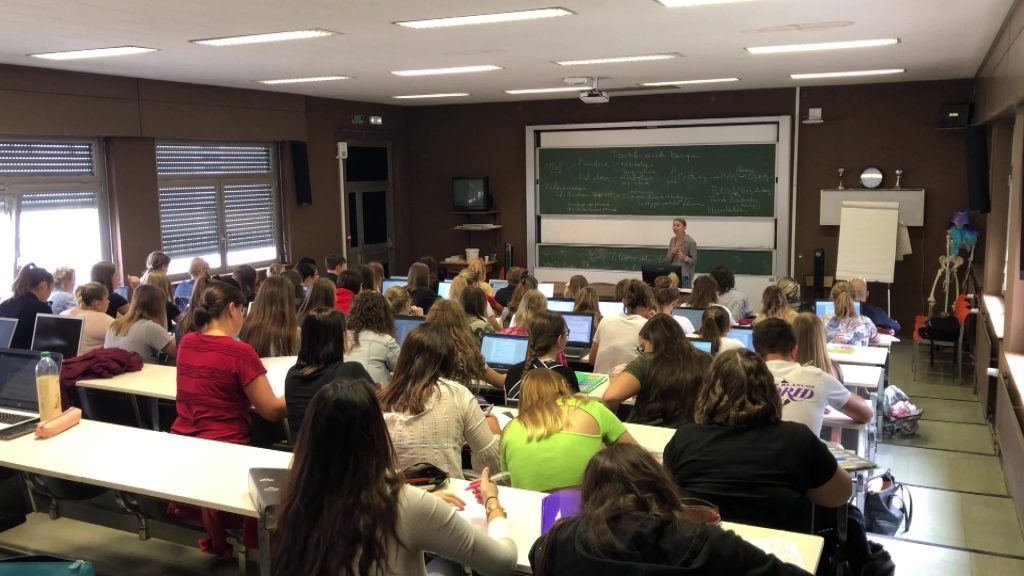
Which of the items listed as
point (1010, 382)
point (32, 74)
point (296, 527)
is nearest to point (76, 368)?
point (296, 527)

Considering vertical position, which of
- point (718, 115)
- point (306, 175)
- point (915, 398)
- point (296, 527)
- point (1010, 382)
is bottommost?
point (915, 398)

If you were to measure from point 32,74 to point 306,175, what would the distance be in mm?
3600

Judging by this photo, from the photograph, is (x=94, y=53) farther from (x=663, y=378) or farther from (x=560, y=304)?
(x=663, y=378)

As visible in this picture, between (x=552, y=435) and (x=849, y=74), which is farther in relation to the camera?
(x=849, y=74)

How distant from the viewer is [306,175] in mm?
10453

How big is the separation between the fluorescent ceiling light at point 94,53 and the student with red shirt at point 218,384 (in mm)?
3353

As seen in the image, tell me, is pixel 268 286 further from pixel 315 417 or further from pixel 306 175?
pixel 306 175

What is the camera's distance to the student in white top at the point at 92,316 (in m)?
5.36

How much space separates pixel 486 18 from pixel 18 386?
3.28m

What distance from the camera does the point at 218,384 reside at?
370 cm

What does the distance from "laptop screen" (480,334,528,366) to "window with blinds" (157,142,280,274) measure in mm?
5065

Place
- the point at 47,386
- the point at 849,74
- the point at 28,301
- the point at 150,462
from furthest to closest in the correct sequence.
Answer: the point at 849,74 → the point at 28,301 → the point at 47,386 → the point at 150,462

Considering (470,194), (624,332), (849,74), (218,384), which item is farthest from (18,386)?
(470,194)

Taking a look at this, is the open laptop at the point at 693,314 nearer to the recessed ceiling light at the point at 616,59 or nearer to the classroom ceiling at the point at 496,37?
the classroom ceiling at the point at 496,37
